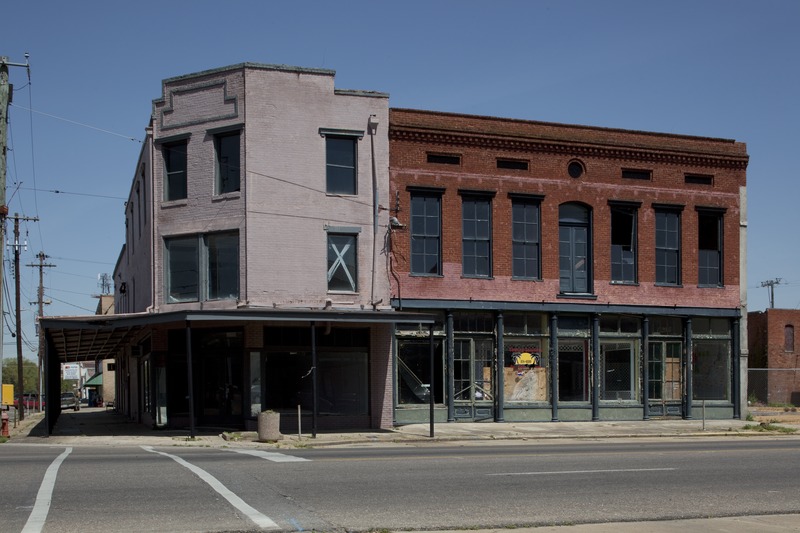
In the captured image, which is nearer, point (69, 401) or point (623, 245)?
point (623, 245)

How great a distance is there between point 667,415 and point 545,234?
788 cm

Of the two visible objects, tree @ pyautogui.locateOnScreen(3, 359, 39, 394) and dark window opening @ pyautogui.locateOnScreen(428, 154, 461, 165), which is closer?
dark window opening @ pyautogui.locateOnScreen(428, 154, 461, 165)

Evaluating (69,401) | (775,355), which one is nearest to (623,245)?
(775,355)

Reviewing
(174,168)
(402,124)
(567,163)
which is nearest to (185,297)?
(174,168)

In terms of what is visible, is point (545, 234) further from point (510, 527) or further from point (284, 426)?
point (510, 527)

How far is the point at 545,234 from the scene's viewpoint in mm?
31328

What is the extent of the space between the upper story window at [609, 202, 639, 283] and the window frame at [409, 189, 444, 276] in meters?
6.47

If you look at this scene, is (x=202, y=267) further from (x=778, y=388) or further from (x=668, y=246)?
(x=778, y=388)

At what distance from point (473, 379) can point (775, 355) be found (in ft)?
111

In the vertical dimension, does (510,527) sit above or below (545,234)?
below

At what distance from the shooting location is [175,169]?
2891cm

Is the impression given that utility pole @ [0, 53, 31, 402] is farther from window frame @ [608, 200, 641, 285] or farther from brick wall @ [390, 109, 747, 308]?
window frame @ [608, 200, 641, 285]

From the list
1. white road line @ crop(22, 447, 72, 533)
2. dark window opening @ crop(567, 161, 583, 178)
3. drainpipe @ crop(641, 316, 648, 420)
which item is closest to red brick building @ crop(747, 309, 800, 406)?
drainpipe @ crop(641, 316, 648, 420)

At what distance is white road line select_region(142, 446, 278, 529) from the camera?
10.6 meters
